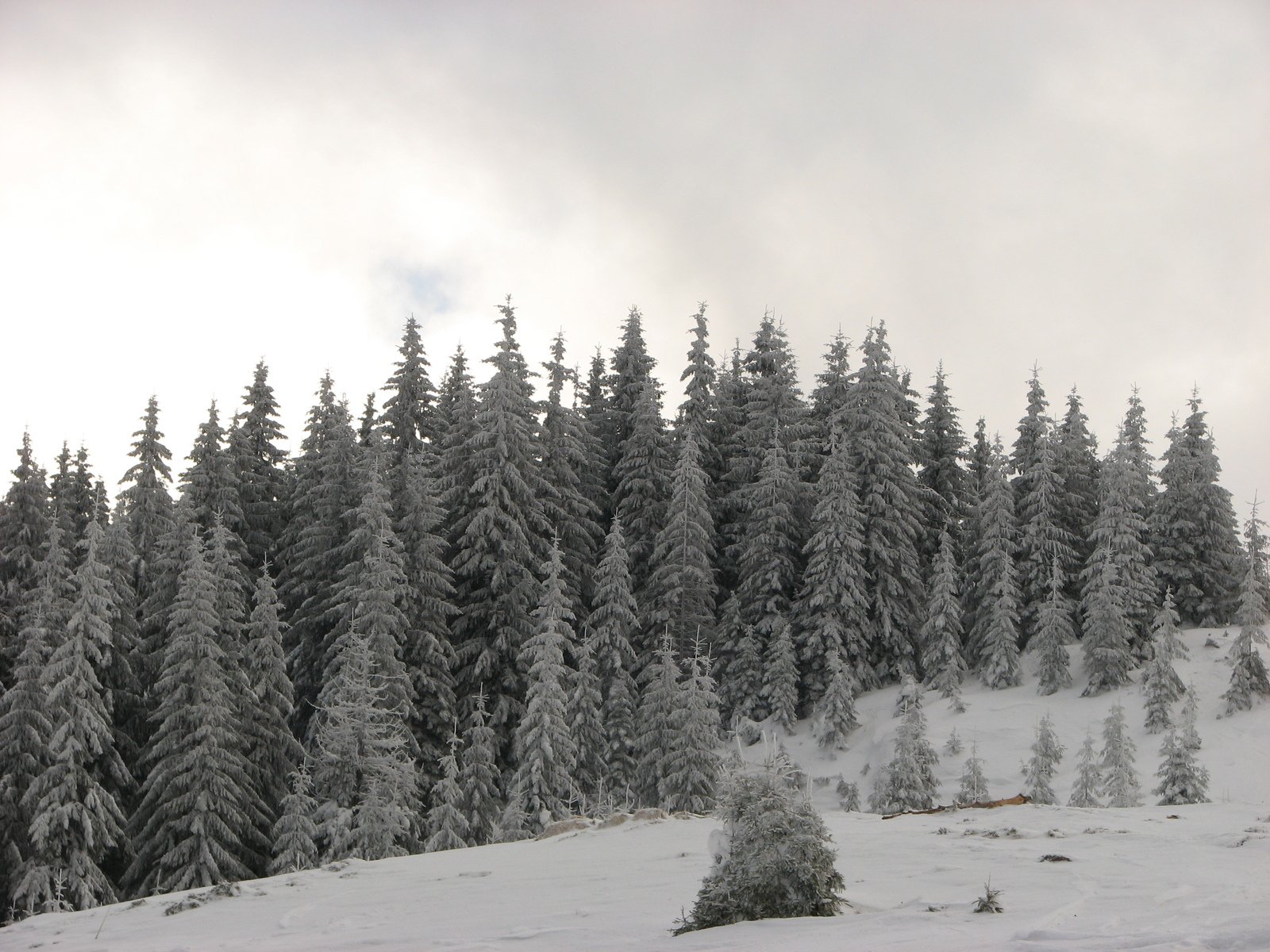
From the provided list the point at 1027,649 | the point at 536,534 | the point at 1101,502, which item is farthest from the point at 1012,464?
the point at 536,534

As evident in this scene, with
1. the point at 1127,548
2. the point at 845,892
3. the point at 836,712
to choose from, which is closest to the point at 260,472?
the point at 836,712

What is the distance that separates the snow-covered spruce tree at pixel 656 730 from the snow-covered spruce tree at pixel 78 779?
15.6m

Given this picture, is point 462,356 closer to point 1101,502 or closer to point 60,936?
point 1101,502

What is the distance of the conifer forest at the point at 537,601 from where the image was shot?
28719mm

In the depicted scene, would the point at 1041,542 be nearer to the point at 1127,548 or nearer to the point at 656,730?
the point at 1127,548

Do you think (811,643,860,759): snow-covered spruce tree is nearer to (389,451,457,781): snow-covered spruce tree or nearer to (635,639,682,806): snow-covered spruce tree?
(635,639,682,806): snow-covered spruce tree

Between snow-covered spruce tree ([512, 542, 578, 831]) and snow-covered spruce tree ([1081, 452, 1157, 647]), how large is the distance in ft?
73.6

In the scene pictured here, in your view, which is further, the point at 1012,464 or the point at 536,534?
the point at 1012,464

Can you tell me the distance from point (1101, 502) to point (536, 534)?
24.4 metres

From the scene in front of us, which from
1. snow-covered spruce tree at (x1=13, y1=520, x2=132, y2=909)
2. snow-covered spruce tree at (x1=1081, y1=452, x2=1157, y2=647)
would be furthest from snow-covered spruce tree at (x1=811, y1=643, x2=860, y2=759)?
snow-covered spruce tree at (x1=13, y1=520, x2=132, y2=909)

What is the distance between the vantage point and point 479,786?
32.9m

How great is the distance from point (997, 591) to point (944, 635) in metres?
2.90

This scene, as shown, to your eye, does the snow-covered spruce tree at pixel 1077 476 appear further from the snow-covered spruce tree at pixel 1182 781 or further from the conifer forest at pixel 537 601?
the snow-covered spruce tree at pixel 1182 781

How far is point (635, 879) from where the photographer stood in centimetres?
985
